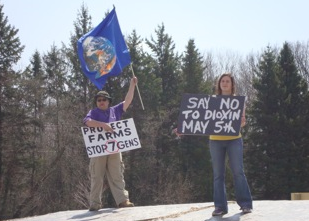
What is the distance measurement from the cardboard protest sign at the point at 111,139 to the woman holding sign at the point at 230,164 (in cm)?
213

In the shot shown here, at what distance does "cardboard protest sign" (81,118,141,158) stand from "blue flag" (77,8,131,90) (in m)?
1.38

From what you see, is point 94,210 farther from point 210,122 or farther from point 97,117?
point 210,122

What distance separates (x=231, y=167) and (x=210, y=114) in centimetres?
79

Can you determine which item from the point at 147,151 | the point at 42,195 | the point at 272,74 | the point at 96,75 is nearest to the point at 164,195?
the point at 147,151

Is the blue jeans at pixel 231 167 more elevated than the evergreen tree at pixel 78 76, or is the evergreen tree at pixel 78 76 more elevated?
the evergreen tree at pixel 78 76

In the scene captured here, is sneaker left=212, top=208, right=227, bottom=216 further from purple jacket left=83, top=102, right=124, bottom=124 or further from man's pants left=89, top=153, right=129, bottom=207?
purple jacket left=83, top=102, right=124, bottom=124

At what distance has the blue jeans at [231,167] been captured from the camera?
6266 millimetres

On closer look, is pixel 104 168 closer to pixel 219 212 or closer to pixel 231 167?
pixel 219 212

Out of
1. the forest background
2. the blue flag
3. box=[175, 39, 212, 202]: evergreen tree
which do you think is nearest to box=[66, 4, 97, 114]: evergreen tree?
the forest background

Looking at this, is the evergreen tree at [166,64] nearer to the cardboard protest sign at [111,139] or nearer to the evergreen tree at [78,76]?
the evergreen tree at [78,76]

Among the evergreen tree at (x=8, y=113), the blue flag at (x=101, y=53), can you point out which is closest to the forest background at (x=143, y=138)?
the evergreen tree at (x=8, y=113)

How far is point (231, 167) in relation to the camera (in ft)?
20.7

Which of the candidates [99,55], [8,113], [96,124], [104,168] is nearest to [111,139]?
[96,124]

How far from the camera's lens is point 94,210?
803 centimetres
